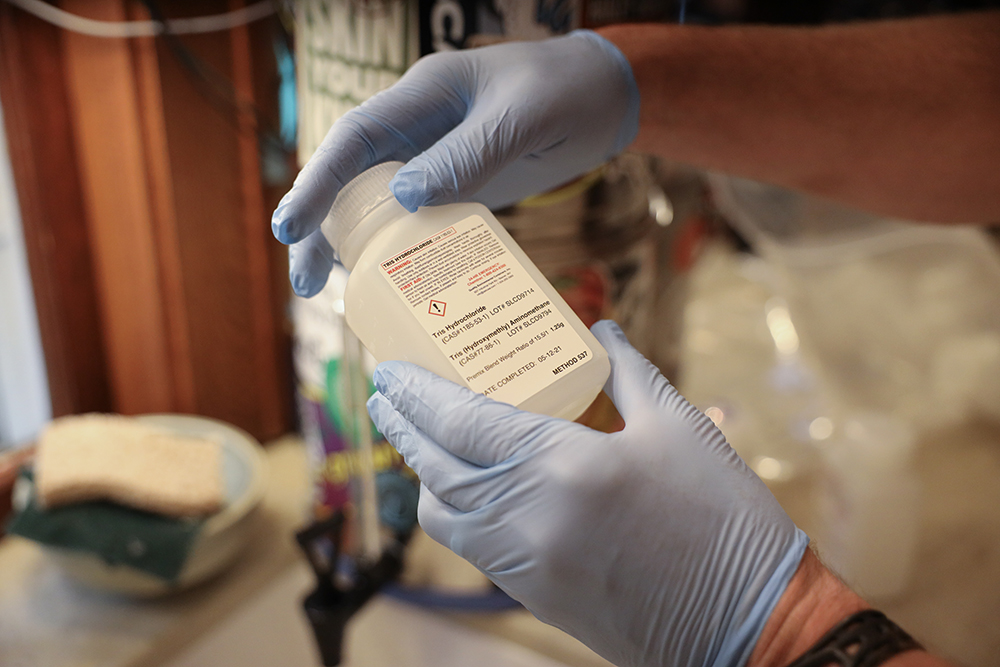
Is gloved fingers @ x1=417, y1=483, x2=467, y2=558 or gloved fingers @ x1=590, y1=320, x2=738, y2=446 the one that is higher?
gloved fingers @ x1=590, y1=320, x2=738, y2=446

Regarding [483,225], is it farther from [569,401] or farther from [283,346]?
[283,346]

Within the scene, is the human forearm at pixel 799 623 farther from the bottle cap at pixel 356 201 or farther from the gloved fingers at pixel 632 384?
the bottle cap at pixel 356 201

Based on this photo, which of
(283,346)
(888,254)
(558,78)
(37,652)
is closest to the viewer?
(558,78)

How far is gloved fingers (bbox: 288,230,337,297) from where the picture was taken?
0.50m

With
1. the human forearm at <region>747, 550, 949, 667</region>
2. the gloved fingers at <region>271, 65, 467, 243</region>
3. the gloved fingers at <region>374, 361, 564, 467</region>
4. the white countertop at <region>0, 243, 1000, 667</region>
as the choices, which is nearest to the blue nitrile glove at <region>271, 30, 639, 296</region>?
the gloved fingers at <region>271, 65, 467, 243</region>

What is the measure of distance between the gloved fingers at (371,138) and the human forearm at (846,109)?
0.21 metres

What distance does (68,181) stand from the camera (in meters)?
0.81

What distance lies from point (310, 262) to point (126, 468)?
384 mm

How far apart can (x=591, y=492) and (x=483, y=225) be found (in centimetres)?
17

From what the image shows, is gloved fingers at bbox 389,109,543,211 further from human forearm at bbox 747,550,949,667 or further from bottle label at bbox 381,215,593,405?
human forearm at bbox 747,550,949,667

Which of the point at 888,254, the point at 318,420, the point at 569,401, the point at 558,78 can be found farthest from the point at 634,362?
the point at 888,254

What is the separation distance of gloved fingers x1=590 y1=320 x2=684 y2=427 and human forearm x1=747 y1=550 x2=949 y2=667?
0.12 meters

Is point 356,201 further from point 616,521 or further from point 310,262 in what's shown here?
point 616,521

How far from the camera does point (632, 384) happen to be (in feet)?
1.38
